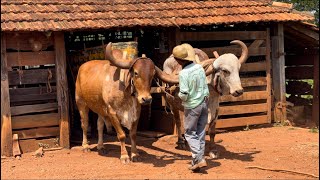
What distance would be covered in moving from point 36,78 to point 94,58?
1465 mm

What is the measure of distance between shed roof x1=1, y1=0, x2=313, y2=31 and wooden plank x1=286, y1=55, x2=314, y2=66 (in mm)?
1914

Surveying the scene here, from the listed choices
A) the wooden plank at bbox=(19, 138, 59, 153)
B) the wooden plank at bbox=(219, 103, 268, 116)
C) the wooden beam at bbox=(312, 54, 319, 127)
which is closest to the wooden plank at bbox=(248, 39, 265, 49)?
the wooden plank at bbox=(219, 103, 268, 116)

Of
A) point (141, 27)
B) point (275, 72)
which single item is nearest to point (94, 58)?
point (141, 27)

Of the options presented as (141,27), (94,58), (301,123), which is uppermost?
(141,27)

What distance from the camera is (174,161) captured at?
818cm

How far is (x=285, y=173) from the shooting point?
712cm

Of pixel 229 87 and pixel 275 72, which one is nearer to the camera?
pixel 229 87

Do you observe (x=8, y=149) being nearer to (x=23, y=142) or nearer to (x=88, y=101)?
(x=23, y=142)

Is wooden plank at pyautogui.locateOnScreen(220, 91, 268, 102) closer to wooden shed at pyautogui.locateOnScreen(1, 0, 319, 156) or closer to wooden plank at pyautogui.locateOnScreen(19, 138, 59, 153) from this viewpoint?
wooden shed at pyautogui.locateOnScreen(1, 0, 319, 156)

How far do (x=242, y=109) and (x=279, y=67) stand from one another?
1498 mm

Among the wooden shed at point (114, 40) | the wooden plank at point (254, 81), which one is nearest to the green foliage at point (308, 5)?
the wooden shed at point (114, 40)

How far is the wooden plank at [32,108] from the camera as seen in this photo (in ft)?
30.6

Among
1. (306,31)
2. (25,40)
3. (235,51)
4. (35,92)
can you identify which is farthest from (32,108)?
(306,31)

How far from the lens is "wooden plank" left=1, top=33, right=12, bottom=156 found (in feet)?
29.7
